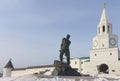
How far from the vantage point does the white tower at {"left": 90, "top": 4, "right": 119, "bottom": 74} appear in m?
48.7

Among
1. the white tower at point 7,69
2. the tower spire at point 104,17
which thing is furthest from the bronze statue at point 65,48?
the white tower at point 7,69

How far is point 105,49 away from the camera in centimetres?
4928

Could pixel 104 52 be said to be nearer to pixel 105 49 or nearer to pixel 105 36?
pixel 105 49

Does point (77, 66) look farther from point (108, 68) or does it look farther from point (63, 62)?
point (63, 62)

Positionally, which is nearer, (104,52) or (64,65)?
(64,65)

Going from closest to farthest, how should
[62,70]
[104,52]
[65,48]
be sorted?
[62,70]
[65,48]
[104,52]

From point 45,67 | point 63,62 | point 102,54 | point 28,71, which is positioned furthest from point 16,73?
point 63,62

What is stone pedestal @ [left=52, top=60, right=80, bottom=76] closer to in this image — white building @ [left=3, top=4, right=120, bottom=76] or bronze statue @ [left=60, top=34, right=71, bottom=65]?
bronze statue @ [left=60, top=34, right=71, bottom=65]

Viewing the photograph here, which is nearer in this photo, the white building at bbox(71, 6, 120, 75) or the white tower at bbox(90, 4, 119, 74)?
the white building at bbox(71, 6, 120, 75)

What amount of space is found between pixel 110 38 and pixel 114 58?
154 inches

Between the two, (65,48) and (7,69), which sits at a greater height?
(65,48)

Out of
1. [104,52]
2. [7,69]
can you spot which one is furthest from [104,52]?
[7,69]

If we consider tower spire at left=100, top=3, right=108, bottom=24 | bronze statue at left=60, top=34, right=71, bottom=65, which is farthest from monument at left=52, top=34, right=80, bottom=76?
tower spire at left=100, top=3, right=108, bottom=24

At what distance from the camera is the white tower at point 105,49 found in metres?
48.7
